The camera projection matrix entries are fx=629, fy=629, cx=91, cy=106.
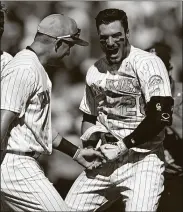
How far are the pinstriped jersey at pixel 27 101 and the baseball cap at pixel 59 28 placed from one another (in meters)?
0.21

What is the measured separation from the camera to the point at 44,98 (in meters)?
3.52

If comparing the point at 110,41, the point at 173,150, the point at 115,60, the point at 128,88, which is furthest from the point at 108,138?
the point at 173,150

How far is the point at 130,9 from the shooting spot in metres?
6.21

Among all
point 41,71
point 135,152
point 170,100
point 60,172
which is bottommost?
point 60,172

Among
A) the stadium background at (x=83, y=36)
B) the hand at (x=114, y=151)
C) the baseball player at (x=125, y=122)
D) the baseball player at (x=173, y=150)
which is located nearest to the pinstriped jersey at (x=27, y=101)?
the hand at (x=114, y=151)

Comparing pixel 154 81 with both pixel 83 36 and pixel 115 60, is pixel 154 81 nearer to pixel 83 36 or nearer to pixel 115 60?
pixel 115 60

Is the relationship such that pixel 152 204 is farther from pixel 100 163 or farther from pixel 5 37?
pixel 5 37

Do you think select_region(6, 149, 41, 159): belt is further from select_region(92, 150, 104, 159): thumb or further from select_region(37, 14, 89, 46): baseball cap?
select_region(37, 14, 89, 46): baseball cap

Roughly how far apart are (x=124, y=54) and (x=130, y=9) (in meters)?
2.39

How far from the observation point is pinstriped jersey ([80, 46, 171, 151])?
3.73m

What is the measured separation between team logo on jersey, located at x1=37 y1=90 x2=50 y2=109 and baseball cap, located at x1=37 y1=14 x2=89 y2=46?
373 mm

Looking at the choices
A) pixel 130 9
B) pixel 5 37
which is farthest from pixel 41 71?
pixel 130 9

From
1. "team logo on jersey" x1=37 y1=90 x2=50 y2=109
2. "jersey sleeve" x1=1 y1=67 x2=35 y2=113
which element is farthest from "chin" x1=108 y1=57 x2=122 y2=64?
"jersey sleeve" x1=1 y1=67 x2=35 y2=113

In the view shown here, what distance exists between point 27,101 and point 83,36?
290 cm
